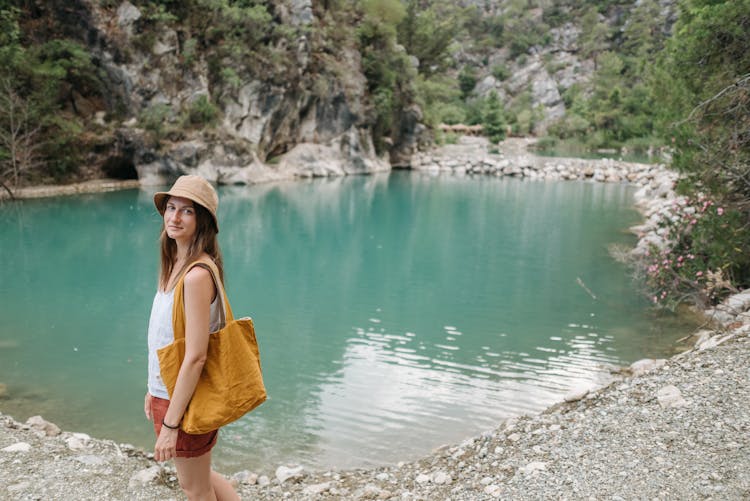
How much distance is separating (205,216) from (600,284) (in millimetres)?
9090

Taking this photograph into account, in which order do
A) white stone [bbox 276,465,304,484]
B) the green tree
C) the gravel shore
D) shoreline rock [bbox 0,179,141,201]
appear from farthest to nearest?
the green tree < shoreline rock [bbox 0,179,141,201] < white stone [bbox 276,465,304,484] < the gravel shore

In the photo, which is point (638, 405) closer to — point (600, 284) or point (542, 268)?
point (600, 284)

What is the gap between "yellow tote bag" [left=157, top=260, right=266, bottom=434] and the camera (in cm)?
201

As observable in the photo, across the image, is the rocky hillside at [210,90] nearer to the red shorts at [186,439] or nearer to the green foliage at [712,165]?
the green foliage at [712,165]

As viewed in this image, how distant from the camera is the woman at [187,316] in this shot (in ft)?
6.41

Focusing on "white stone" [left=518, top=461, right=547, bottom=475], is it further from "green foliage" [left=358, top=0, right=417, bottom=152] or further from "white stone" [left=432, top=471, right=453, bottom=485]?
"green foliage" [left=358, top=0, right=417, bottom=152]

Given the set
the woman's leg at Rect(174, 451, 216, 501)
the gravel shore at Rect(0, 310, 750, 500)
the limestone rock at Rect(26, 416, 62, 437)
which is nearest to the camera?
the woman's leg at Rect(174, 451, 216, 501)

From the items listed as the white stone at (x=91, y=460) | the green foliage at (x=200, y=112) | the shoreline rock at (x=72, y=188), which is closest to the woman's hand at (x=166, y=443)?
the white stone at (x=91, y=460)

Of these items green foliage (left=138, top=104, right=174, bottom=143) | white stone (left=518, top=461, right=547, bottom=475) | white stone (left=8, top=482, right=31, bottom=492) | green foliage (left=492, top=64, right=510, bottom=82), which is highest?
green foliage (left=492, top=64, right=510, bottom=82)

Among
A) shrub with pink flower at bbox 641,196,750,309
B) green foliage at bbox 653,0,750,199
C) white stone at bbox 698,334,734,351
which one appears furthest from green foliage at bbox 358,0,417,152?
white stone at bbox 698,334,734,351

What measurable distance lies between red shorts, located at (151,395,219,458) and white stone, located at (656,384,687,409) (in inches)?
110

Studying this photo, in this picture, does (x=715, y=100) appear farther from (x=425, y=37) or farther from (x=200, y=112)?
(x=425, y=37)

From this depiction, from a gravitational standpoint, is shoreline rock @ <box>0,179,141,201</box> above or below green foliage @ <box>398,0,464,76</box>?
below

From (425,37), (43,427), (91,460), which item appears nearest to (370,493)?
(91,460)
